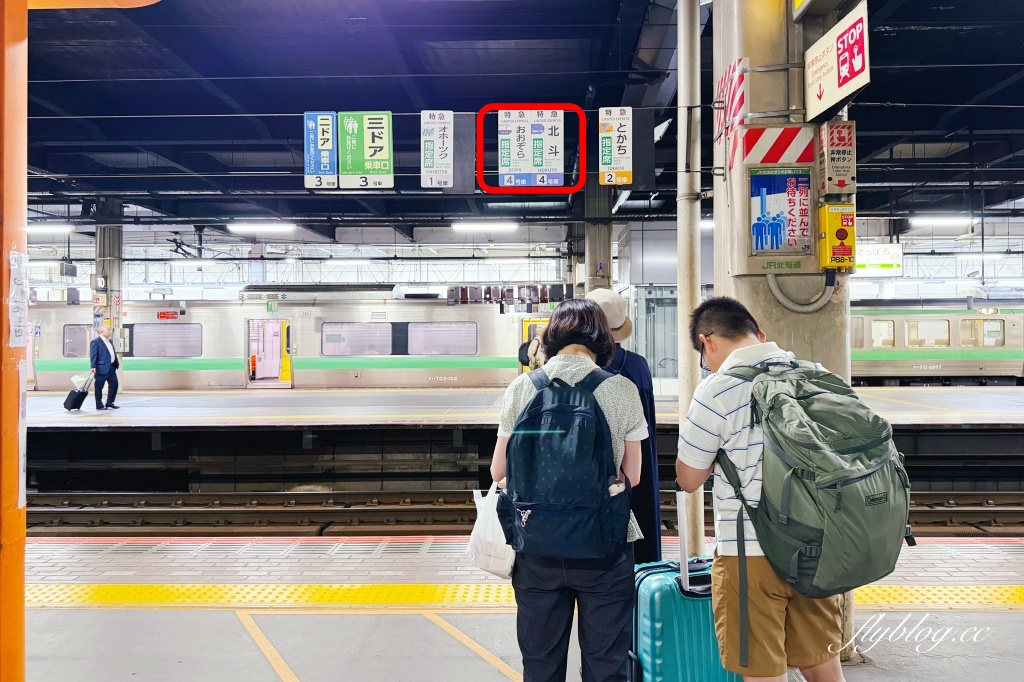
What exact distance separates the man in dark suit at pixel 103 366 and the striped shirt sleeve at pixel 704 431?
11.4m

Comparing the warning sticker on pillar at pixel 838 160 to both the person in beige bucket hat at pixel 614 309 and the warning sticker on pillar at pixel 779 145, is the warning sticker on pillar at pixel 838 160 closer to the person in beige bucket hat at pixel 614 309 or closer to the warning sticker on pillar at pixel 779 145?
the warning sticker on pillar at pixel 779 145

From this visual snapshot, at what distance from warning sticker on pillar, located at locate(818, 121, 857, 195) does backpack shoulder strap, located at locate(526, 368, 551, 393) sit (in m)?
1.94

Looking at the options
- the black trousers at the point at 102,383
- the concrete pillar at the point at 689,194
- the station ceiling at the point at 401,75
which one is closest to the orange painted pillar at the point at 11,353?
the concrete pillar at the point at 689,194

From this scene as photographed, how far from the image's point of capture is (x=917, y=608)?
139 inches

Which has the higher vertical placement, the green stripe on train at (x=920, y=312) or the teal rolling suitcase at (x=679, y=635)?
the green stripe on train at (x=920, y=312)

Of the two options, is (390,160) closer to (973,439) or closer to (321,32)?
(321,32)

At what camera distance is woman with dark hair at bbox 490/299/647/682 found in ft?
6.24

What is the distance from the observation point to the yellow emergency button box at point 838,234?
2.88 meters

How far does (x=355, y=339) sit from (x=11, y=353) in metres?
12.2

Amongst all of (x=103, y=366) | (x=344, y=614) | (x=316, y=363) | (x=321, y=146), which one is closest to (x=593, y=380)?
(x=344, y=614)

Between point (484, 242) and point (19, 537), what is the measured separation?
2077 centimetres

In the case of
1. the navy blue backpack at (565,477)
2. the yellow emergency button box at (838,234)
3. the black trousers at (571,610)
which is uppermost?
the yellow emergency button box at (838,234)

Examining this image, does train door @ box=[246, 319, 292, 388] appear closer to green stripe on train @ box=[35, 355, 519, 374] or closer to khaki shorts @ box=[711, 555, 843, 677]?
green stripe on train @ box=[35, 355, 519, 374]

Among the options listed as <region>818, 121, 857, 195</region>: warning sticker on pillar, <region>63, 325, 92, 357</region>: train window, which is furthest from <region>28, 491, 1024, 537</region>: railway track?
<region>63, 325, 92, 357</region>: train window
